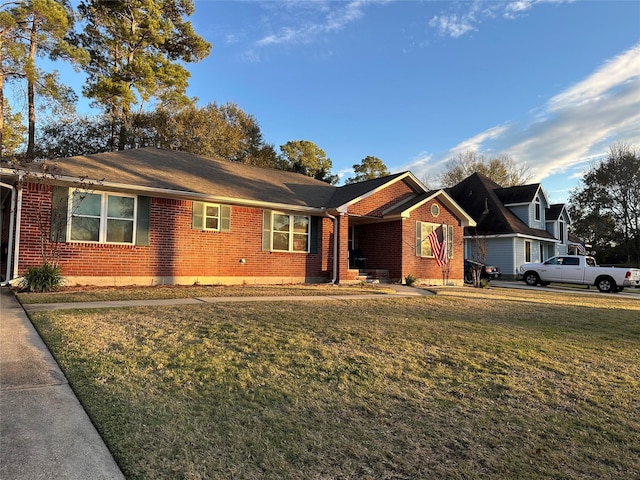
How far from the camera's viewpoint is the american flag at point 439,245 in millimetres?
17734

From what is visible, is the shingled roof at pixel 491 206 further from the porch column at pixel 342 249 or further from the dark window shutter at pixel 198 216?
the dark window shutter at pixel 198 216

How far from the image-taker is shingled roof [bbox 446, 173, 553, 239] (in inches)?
1053

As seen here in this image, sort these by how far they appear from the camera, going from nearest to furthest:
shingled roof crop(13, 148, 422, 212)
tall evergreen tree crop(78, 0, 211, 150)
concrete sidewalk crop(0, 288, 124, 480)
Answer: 1. concrete sidewalk crop(0, 288, 124, 480)
2. shingled roof crop(13, 148, 422, 212)
3. tall evergreen tree crop(78, 0, 211, 150)

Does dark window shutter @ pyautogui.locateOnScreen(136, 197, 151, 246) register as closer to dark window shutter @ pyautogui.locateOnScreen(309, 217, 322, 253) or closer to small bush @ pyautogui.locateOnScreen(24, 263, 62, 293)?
small bush @ pyautogui.locateOnScreen(24, 263, 62, 293)

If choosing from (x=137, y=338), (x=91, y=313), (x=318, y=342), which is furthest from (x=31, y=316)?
(x=318, y=342)

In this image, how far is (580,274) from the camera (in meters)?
19.9

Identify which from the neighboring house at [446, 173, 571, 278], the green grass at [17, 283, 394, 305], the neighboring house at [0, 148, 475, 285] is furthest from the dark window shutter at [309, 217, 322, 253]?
the neighboring house at [446, 173, 571, 278]

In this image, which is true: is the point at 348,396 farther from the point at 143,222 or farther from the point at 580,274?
the point at 580,274

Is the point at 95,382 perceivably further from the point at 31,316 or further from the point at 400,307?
the point at 400,307

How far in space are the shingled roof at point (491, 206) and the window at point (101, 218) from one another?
855 inches

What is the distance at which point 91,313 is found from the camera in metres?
7.22

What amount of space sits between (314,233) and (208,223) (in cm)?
407

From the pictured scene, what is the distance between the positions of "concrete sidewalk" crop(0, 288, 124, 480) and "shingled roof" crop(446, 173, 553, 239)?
84.5 feet

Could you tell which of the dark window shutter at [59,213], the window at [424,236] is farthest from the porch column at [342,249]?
the dark window shutter at [59,213]
